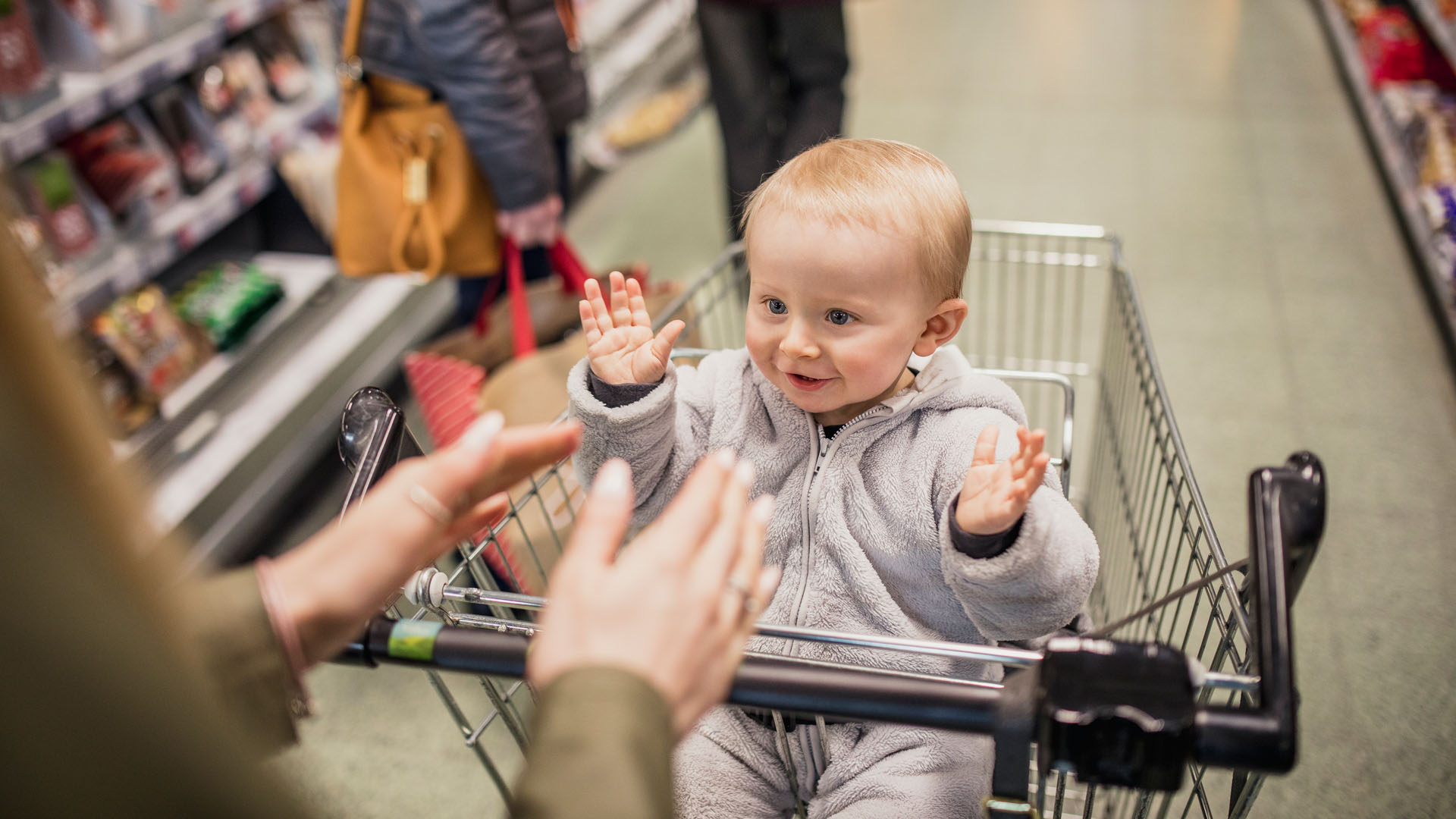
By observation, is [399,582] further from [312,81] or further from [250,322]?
[312,81]

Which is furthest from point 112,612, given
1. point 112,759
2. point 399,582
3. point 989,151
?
point 989,151

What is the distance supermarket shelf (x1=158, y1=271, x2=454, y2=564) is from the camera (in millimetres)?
2213

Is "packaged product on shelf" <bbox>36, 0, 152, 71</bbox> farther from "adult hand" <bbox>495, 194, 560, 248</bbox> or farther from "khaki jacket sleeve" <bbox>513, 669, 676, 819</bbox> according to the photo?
"khaki jacket sleeve" <bbox>513, 669, 676, 819</bbox>

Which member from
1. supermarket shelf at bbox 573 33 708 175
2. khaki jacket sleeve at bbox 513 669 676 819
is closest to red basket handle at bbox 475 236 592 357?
khaki jacket sleeve at bbox 513 669 676 819

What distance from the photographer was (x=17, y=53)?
6.23 ft

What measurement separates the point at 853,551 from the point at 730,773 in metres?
0.28

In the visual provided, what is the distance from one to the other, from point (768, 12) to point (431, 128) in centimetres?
99

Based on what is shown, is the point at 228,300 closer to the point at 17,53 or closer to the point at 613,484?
the point at 17,53

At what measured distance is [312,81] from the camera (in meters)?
2.81

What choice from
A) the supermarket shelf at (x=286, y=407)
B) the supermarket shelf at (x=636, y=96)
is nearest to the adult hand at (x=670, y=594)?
the supermarket shelf at (x=286, y=407)

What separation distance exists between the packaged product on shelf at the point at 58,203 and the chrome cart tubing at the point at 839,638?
169 cm

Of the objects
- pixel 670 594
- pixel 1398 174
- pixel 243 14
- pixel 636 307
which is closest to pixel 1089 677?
pixel 670 594

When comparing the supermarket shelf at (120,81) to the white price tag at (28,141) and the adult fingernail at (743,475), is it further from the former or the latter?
the adult fingernail at (743,475)

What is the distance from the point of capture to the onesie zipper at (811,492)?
117cm
